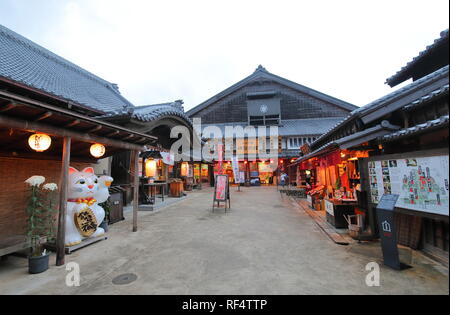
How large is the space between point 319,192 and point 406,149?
17.9 ft

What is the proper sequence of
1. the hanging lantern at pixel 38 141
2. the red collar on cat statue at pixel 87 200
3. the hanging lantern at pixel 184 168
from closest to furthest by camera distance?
the hanging lantern at pixel 38 141
the red collar on cat statue at pixel 87 200
the hanging lantern at pixel 184 168

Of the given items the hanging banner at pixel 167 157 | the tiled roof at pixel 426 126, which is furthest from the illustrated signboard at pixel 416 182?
the hanging banner at pixel 167 157

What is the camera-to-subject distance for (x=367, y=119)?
565cm

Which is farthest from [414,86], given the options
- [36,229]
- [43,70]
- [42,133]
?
[43,70]

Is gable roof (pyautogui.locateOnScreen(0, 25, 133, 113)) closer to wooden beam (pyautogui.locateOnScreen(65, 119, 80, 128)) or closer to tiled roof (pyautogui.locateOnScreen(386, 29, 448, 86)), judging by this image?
wooden beam (pyautogui.locateOnScreen(65, 119, 80, 128))

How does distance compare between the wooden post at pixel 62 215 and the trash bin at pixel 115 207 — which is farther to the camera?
the trash bin at pixel 115 207

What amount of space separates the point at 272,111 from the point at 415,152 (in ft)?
80.8

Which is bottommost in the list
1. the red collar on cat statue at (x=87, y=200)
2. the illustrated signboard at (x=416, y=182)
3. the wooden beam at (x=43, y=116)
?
the red collar on cat statue at (x=87, y=200)

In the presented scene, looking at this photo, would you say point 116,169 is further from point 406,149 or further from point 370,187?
point 406,149

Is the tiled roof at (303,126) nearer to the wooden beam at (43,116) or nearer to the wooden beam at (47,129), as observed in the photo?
the wooden beam at (47,129)

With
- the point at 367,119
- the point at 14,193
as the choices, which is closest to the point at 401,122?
the point at 367,119

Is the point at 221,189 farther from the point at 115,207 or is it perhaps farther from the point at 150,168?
the point at 150,168

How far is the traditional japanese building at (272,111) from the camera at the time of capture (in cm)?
2473
